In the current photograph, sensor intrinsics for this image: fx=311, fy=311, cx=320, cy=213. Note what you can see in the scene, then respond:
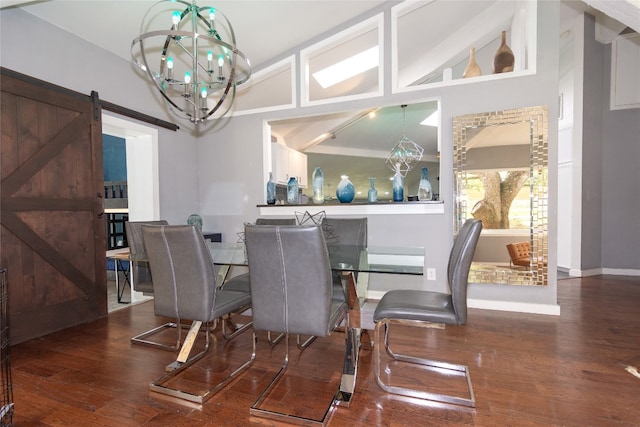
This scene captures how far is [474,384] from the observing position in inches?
72.4

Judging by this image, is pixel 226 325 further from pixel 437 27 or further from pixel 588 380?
pixel 437 27

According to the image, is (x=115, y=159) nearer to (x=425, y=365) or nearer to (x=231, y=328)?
(x=231, y=328)

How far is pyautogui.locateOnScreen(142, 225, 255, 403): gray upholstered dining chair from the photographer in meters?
1.84

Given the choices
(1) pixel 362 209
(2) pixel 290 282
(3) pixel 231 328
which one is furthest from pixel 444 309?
(1) pixel 362 209

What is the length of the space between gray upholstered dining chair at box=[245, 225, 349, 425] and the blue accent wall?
4749 mm

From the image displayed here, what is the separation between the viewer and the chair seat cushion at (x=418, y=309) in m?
1.73

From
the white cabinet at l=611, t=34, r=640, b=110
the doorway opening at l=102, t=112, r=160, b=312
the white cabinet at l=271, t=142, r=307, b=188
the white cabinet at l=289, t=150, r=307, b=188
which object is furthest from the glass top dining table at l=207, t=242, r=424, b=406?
the white cabinet at l=611, t=34, r=640, b=110

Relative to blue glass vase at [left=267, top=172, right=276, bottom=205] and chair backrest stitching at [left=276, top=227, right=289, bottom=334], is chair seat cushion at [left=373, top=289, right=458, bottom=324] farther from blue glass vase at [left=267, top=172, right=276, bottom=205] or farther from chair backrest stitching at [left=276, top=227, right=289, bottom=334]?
blue glass vase at [left=267, top=172, right=276, bottom=205]

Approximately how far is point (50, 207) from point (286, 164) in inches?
112

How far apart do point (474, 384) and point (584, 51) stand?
5451mm

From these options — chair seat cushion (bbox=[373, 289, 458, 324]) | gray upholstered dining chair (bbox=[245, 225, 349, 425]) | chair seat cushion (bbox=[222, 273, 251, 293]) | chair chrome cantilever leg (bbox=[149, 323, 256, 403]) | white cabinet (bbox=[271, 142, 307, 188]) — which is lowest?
chair chrome cantilever leg (bbox=[149, 323, 256, 403])

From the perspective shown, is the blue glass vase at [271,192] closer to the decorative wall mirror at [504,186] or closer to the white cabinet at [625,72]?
the decorative wall mirror at [504,186]

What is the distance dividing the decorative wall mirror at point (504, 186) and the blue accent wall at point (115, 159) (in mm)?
5175

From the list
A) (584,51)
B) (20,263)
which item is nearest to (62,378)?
(20,263)
